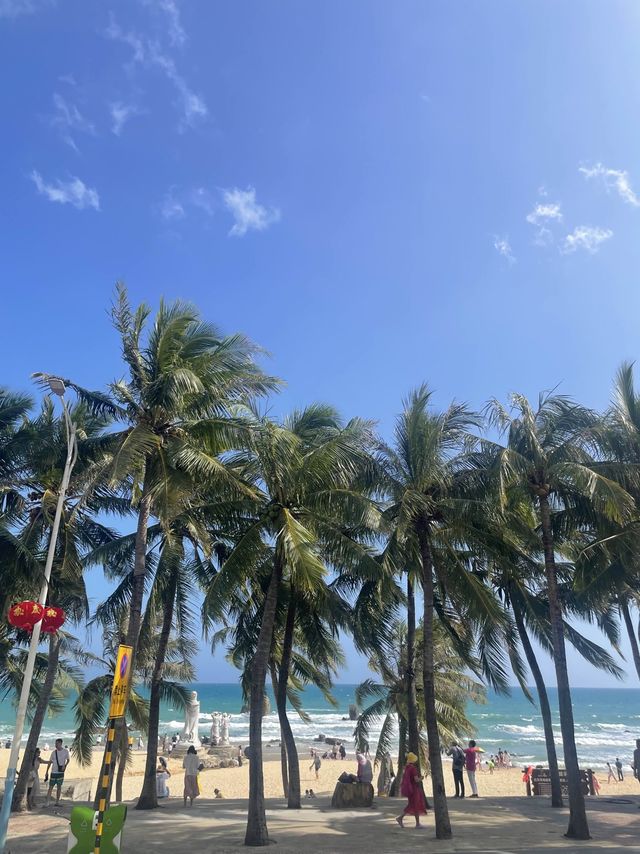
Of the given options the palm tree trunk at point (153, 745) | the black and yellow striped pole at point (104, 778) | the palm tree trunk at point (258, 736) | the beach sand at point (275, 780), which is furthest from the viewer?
the beach sand at point (275, 780)

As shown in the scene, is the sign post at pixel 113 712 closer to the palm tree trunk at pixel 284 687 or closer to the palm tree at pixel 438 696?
the palm tree trunk at pixel 284 687

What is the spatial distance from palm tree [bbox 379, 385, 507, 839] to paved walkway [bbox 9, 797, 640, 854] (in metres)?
1.95

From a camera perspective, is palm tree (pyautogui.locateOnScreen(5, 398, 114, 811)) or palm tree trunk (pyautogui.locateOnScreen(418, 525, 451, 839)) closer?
palm tree trunk (pyautogui.locateOnScreen(418, 525, 451, 839))

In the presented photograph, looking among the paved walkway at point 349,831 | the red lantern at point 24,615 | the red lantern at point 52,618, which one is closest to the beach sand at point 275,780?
the paved walkway at point 349,831

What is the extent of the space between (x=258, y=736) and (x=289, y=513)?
409 cm

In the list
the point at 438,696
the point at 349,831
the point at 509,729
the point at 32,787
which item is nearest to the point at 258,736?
the point at 349,831

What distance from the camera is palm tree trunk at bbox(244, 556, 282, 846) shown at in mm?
10906

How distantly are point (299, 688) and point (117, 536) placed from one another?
31.2ft

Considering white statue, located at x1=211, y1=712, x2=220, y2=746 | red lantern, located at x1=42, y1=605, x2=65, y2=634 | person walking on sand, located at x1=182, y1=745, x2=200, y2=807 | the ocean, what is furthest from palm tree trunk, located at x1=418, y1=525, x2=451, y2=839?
white statue, located at x1=211, y1=712, x2=220, y2=746

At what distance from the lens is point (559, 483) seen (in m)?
13.6

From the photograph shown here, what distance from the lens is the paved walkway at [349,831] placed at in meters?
10.6

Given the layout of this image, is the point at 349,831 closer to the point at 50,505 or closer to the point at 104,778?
the point at 104,778

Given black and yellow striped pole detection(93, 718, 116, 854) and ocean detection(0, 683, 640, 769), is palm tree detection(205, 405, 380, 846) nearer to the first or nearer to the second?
black and yellow striped pole detection(93, 718, 116, 854)

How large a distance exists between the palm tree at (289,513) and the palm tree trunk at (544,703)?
6736 millimetres
